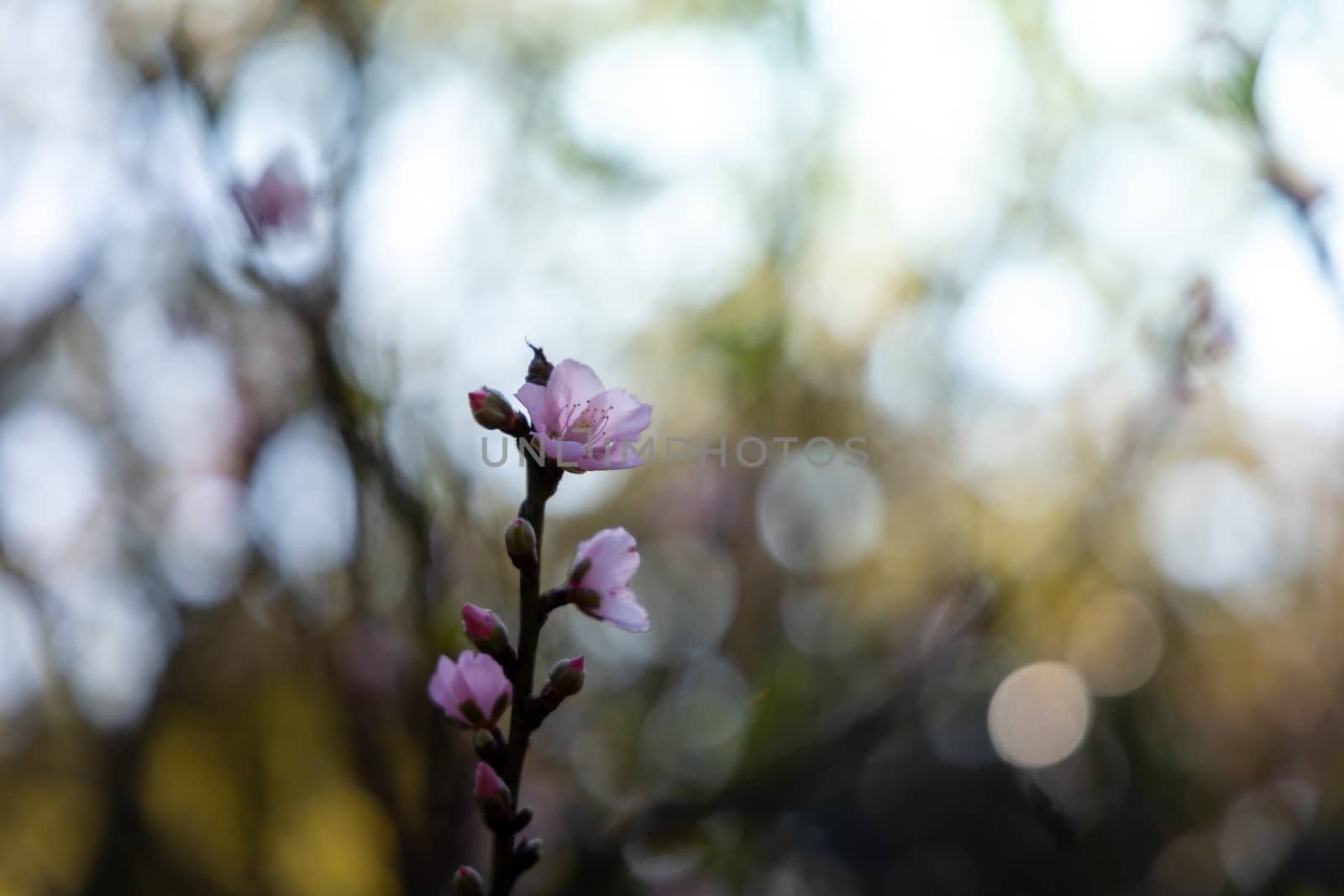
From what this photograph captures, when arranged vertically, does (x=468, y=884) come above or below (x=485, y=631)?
below

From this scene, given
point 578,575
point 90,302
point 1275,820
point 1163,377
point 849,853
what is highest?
point 578,575

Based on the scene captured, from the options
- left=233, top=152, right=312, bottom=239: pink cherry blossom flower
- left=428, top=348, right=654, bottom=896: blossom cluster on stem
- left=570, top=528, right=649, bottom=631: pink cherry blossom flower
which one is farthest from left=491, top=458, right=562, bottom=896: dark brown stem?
left=233, top=152, right=312, bottom=239: pink cherry blossom flower

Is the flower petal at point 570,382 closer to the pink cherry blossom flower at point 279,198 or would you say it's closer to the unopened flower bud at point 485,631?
the unopened flower bud at point 485,631

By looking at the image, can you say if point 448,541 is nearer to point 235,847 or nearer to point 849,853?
point 235,847

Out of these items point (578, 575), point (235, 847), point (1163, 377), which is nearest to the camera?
point (578, 575)

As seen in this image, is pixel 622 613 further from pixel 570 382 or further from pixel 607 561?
pixel 570 382

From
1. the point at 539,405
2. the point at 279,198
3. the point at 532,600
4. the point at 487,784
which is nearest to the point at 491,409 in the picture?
the point at 539,405

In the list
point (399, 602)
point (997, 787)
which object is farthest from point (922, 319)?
point (399, 602)
